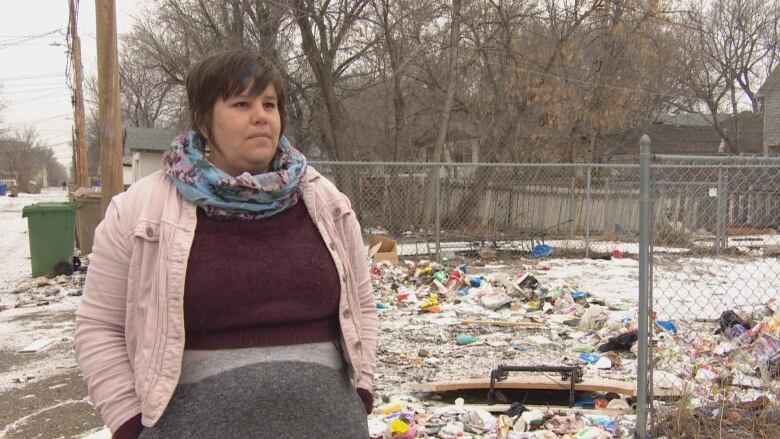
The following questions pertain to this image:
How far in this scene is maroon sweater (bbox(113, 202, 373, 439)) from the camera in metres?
1.53

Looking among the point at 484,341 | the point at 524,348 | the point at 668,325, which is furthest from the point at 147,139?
the point at 668,325

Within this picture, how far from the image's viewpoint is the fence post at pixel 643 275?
10.9 feet

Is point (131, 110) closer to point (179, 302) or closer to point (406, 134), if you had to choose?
point (406, 134)

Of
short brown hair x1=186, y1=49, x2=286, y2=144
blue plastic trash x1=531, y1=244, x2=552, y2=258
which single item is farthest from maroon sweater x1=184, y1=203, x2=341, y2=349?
blue plastic trash x1=531, y1=244, x2=552, y2=258

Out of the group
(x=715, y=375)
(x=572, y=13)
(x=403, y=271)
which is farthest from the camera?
(x=572, y=13)

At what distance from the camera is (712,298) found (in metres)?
7.90

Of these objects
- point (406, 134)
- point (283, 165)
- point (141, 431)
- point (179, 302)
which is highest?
point (406, 134)

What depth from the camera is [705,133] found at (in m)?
38.7

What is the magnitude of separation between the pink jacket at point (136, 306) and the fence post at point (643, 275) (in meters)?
2.58

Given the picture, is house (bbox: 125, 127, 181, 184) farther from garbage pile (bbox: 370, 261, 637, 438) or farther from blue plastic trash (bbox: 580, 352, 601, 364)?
blue plastic trash (bbox: 580, 352, 601, 364)

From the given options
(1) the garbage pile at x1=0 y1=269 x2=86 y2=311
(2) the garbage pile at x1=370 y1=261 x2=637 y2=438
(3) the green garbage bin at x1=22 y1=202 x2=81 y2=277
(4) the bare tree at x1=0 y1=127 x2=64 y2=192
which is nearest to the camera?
(2) the garbage pile at x1=370 y1=261 x2=637 y2=438

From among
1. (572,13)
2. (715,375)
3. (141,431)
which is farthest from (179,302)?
(572,13)

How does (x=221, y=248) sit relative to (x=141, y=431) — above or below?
above

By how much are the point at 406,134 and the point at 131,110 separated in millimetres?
43299
